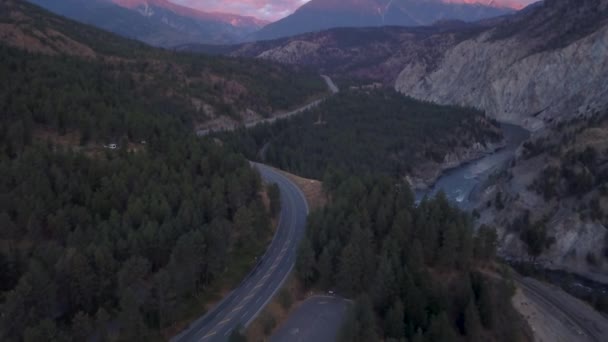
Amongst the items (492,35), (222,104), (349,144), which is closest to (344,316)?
(349,144)

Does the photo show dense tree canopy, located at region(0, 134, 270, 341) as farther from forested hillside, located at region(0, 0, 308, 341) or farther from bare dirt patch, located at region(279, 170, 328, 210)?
bare dirt patch, located at region(279, 170, 328, 210)

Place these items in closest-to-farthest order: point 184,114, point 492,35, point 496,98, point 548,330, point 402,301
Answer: point 402,301 → point 548,330 → point 184,114 → point 496,98 → point 492,35

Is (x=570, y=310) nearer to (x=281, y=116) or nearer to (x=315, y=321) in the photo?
(x=315, y=321)

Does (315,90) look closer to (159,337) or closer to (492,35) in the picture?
(492,35)

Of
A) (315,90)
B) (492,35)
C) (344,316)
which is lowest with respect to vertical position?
(344,316)

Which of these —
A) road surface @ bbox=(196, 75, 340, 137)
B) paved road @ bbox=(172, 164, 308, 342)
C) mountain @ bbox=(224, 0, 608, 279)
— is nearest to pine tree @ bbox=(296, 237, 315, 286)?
paved road @ bbox=(172, 164, 308, 342)

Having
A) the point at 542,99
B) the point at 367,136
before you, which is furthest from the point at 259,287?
the point at 542,99

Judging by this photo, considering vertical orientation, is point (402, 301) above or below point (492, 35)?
below
